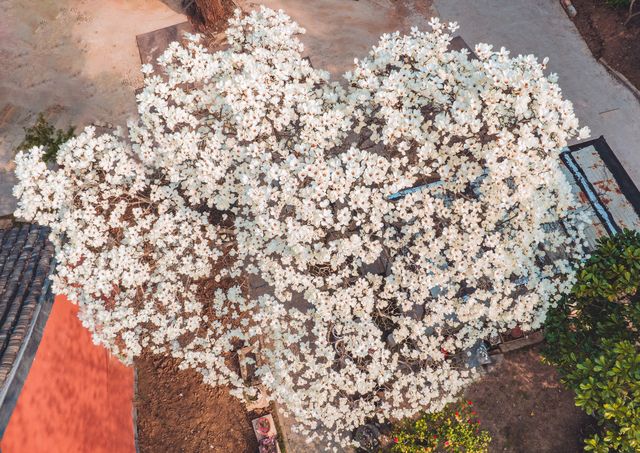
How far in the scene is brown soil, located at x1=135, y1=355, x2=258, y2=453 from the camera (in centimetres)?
1066

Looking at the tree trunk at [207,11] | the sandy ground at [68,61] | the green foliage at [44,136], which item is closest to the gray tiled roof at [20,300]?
the green foliage at [44,136]

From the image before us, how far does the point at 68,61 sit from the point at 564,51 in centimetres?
1860

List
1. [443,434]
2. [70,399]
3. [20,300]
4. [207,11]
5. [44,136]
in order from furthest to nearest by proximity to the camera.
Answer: [207,11], [44,136], [443,434], [70,399], [20,300]

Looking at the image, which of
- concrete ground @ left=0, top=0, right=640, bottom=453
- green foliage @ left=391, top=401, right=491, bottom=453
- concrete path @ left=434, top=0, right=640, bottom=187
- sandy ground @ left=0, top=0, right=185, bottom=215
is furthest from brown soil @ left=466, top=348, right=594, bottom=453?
sandy ground @ left=0, top=0, right=185, bottom=215

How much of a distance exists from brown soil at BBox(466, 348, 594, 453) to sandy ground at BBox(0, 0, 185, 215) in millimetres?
14685

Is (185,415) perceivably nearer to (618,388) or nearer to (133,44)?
(618,388)

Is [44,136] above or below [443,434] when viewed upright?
above

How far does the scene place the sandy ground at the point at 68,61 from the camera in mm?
14422

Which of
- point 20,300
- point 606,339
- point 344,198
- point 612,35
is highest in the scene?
point 612,35

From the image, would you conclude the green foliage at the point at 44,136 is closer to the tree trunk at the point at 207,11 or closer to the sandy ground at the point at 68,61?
the sandy ground at the point at 68,61

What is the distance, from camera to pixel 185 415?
10.9 metres

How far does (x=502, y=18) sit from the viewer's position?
1533 cm

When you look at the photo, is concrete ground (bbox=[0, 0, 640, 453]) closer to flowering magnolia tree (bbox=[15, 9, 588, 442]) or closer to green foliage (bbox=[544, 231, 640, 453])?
flowering magnolia tree (bbox=[15, 9, 588, 442])

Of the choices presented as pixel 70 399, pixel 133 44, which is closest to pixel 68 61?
pixel 133 44
